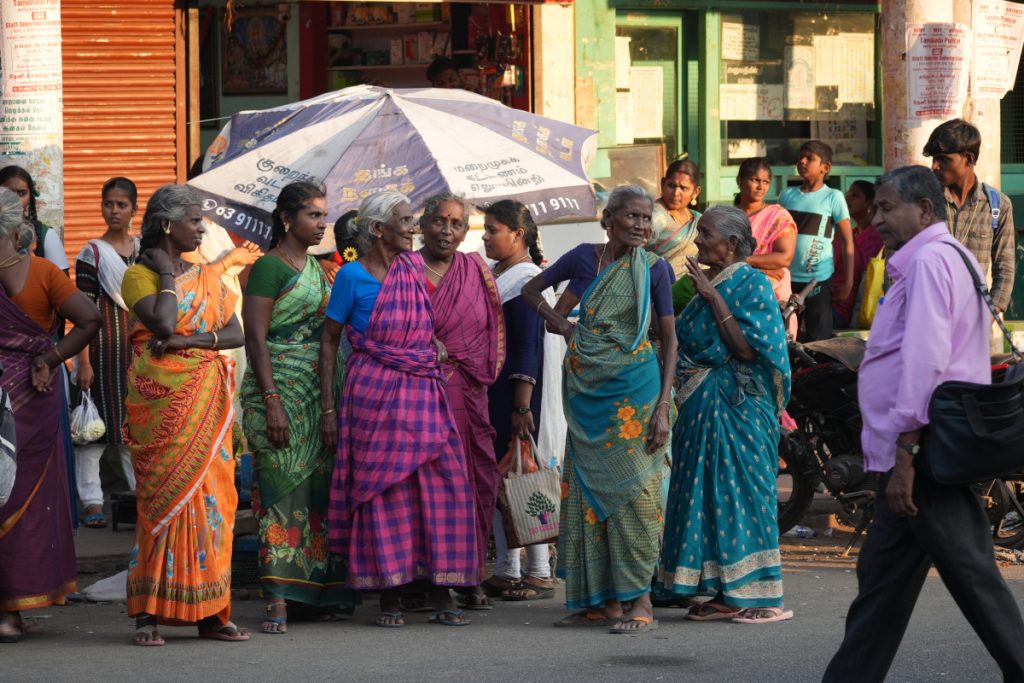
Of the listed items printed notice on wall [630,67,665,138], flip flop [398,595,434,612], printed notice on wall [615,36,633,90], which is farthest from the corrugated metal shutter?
flip flop [398,595,434,612]

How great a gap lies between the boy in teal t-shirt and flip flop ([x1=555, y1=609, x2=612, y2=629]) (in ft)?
13.6

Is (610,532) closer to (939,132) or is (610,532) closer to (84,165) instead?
(939,132)

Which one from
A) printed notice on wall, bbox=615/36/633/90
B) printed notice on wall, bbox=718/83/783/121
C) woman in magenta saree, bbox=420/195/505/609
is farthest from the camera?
printed notice on wall, bbox=718/83/783/121

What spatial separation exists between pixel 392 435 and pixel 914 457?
2.72 m

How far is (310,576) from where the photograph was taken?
7477mm

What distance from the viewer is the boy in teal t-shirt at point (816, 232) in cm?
A: 1104

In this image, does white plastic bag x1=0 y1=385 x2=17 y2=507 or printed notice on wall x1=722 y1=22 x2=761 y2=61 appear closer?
white plastic bag x1=0 y1=385 x2=17 y2=507

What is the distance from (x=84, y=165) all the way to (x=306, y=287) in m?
5.48

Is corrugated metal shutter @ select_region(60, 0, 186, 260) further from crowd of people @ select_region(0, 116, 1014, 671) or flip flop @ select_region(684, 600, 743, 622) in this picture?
flip flop @ select_region(684, 600, 743, 622)

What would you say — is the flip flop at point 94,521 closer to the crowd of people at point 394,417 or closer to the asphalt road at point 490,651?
the asphalt road at point 490,651

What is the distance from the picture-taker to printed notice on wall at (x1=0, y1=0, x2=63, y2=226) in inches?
378

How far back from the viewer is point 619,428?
24.1ft

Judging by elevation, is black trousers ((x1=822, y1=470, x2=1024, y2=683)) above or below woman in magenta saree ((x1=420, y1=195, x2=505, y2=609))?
below

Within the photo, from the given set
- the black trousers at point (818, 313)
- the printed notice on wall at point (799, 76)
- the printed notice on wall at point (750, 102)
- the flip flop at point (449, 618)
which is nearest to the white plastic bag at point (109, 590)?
the flip flop at point (449, 618)
